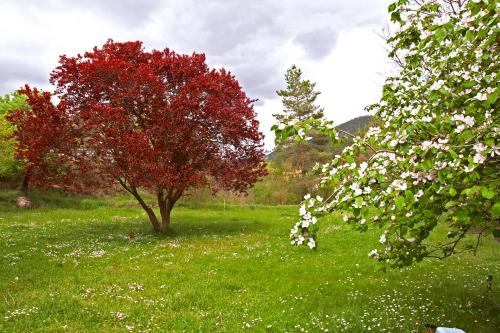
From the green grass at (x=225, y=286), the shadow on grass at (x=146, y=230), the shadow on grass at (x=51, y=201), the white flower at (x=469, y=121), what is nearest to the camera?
the white flower at (x=469, y=121)

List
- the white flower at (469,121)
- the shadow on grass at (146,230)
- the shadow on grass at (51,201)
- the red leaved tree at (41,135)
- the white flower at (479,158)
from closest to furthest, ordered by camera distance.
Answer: the white flower at (479,158), the white flower at (469,121), the red leaved tree at (41,135), the shadow on grass at (146,230), the shadow on grass at (51,201)

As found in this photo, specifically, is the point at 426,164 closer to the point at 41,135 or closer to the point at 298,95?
the point at 41,135

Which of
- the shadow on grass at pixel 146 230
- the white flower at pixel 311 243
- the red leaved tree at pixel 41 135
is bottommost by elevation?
the shadow on grass at pixel 146 230

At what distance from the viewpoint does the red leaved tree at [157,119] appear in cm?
1938

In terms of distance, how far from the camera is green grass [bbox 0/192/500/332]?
9.30 metres

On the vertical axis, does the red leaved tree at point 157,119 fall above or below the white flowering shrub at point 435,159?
above

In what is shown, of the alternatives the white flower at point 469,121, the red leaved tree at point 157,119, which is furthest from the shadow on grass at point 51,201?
the white flower at point 469,121

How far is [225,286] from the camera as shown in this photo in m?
12.3

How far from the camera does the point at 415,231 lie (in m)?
7.45

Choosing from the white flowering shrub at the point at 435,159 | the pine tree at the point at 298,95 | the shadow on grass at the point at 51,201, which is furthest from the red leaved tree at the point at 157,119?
the pine tree at the point at 298,95

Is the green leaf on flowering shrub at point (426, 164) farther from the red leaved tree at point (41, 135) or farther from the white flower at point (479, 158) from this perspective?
the red leaved tree at point (41, 135)

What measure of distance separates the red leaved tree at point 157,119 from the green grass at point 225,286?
357 centimetres

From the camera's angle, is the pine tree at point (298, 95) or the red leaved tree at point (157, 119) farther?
the pine tree at point (298, 95)

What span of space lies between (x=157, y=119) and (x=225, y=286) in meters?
11.0
